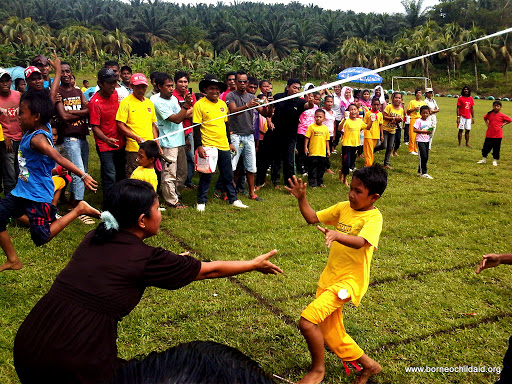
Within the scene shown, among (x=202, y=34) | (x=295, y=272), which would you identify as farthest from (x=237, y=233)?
(x=202, y=34)

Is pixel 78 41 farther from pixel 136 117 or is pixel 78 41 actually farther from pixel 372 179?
pixel 372 179

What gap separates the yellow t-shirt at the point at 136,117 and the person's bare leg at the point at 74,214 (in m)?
2.86

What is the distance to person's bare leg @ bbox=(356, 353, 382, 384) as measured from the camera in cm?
352

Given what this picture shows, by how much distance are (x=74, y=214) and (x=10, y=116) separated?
161 inches

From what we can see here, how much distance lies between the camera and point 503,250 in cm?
644

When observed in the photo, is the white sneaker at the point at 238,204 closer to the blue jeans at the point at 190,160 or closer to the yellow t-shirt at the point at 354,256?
the blue jeans at the point at 190,160

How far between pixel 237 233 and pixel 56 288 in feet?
15.4

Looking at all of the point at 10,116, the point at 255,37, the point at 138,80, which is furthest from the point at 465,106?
the point at 255,37

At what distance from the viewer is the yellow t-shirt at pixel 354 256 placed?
11.4ft

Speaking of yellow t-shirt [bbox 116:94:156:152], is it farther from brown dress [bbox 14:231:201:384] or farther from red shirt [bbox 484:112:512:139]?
red shirt [bbox 484:112:512:139]

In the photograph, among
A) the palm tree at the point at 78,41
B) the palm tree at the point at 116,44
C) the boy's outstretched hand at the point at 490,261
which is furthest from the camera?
the palm tree at the point at 116,44

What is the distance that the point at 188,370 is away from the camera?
1.25m

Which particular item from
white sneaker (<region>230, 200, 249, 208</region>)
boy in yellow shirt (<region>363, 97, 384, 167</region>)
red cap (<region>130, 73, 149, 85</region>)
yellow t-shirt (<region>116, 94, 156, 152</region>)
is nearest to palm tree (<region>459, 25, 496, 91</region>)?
boy in yellow shirt (<region>363, 97, 384, 167</region>)

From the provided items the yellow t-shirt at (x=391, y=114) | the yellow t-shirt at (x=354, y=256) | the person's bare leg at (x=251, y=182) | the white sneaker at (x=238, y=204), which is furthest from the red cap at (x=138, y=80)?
the yellow t-shirt at (x=391, y=114)
